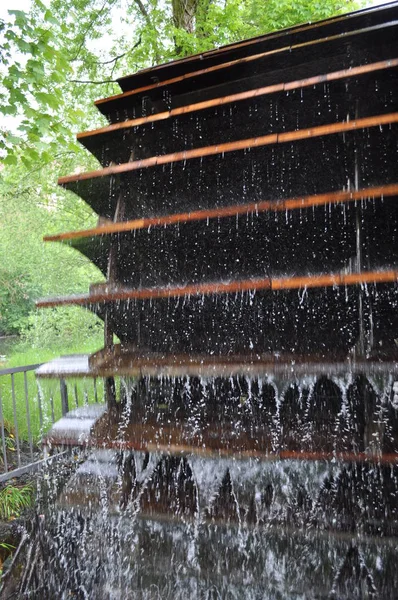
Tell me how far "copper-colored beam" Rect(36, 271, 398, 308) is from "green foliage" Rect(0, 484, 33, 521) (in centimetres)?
191

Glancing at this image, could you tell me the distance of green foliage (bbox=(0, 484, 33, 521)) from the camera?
3939mm

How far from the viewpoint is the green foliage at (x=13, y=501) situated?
394 centimetres

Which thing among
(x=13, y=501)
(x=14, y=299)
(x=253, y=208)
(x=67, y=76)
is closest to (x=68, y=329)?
(x=14, y=299)

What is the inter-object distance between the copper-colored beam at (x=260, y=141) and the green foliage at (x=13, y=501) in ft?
8.68

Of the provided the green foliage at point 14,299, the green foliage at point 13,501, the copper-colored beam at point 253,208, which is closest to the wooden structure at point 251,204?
the copper-colored beam at point 253,208

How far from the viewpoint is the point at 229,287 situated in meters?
2.67

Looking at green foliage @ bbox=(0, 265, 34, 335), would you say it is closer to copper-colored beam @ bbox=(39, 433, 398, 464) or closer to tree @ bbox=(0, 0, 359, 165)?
tree @ bbox=(0, 0, 359, 165)

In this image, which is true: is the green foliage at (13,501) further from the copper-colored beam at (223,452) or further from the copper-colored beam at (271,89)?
the copper-colored beam at (271,89)

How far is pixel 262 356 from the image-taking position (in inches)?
116

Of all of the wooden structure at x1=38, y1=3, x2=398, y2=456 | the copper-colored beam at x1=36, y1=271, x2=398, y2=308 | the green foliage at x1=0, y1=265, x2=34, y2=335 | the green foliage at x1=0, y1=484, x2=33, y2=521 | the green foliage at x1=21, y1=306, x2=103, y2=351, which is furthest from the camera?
the green foliage at x1=0, y1=265, x2=34, y2=335

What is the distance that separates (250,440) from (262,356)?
19.9 inches

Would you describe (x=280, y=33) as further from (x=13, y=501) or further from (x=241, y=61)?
(x=13, y=501)

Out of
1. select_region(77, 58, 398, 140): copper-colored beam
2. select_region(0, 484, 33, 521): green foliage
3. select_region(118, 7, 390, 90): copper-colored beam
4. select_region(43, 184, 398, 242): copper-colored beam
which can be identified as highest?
select_region(118, 7, 390, 90): copper-colored beam

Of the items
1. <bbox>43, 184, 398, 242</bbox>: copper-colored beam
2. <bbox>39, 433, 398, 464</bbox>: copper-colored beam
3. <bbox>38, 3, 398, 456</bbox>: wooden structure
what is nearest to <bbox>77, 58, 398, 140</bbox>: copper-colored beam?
<bbox>38, 3, 398, 456</bbox>: wooden structure
